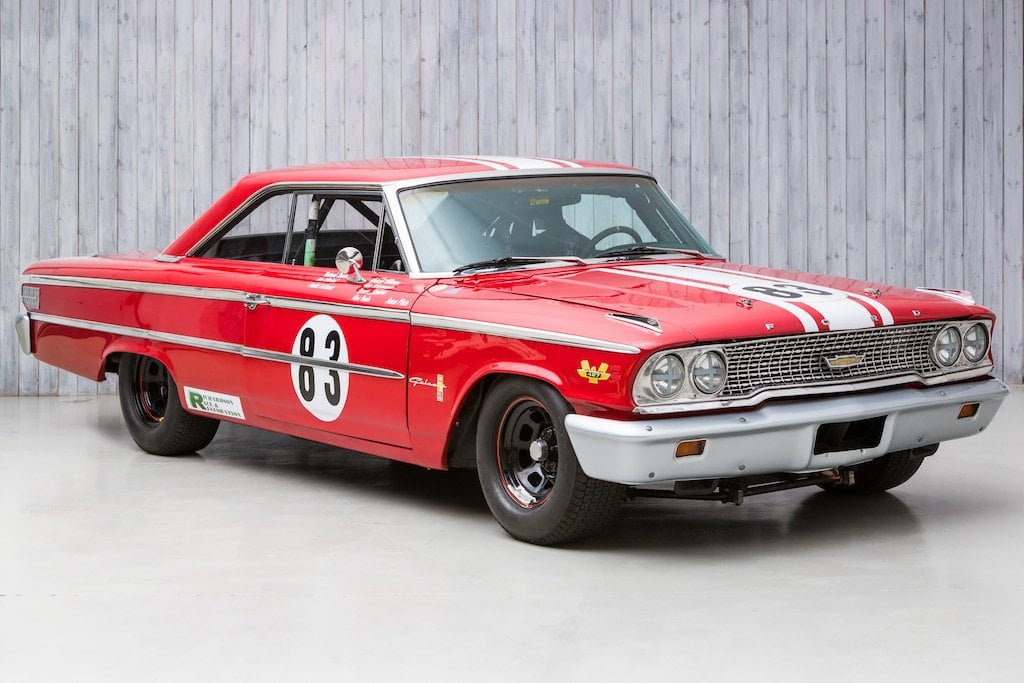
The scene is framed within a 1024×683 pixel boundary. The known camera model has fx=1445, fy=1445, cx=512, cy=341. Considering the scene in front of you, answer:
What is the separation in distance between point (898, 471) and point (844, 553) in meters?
1.02

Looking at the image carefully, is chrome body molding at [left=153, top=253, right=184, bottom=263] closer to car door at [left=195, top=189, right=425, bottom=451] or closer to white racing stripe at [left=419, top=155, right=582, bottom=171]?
car door at [left=195, top=189, right=425, bottom=451]

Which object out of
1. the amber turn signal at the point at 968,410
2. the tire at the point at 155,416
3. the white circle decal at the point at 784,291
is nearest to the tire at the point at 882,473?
the amber turn signal at the point at 968,410

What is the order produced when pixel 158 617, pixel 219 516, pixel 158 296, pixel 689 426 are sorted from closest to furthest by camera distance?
1. pixel 158 617
2. pixel 689 426
3. pixel 219 516
4. pixel 158 296

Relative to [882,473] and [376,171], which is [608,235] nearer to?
[376,171]

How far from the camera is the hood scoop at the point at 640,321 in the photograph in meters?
4.95

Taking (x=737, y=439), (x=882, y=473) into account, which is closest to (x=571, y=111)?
(x=882, y=473)

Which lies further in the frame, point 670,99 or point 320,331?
point 670,99

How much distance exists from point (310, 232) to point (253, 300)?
17.0 inches

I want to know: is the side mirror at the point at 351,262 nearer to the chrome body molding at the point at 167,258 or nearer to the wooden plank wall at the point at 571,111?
the chrome body molding at the point at 167,258

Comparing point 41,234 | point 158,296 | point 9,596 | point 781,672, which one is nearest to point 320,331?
point 158,296

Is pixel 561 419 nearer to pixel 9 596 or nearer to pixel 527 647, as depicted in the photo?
pixel 527 647

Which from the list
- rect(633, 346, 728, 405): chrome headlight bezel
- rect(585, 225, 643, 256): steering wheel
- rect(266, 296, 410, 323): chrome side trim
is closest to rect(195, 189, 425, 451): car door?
rect(266, 296, 410, 323): chrome side trim

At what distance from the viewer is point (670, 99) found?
33.3 ft

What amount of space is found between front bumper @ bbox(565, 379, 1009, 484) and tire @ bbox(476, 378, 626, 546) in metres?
0.16
